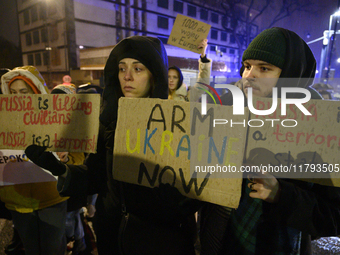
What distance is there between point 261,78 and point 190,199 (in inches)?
30.2

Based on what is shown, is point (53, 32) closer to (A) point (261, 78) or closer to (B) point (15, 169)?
(B) point (15, 169)

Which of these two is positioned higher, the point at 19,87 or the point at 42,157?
the point at 19,87

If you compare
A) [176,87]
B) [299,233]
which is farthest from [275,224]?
[176,87]

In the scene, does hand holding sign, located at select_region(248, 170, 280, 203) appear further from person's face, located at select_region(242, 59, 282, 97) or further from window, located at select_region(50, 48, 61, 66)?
window, located at select_region(50, 48, 61, 66)

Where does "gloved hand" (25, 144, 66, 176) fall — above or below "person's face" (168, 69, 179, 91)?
below

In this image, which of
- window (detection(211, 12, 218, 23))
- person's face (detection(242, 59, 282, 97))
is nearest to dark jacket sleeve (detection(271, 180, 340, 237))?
person's face (detection(242, 59, 282, 97))

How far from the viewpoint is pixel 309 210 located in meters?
0.84

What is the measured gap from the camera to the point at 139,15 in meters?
18.4

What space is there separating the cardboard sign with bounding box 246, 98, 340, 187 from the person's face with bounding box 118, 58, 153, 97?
76 cm

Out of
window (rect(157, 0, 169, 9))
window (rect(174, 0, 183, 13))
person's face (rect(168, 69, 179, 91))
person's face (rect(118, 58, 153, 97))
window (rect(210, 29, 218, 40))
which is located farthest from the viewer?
window (rect(210, 29, 218, 40))

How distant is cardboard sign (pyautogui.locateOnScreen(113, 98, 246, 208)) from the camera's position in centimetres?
82

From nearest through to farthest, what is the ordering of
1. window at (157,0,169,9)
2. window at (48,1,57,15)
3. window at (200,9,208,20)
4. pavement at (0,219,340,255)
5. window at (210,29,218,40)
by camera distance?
pavement at (0,219,340,255), window at (48,1,57,15), window at (157,0,169,9), window at (200,9,208,20), window at (210,29,218,40)

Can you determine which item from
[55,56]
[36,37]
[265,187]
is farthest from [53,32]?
[265,187]

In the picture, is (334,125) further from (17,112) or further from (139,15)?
(139,15)
